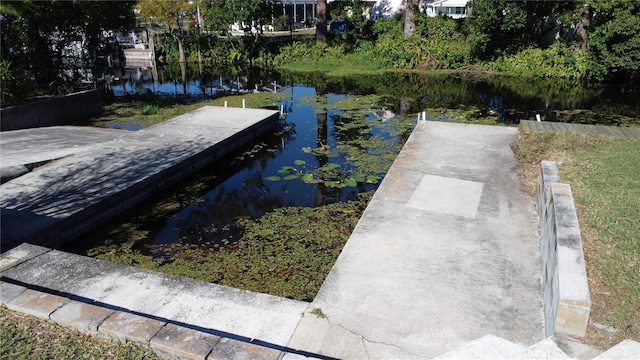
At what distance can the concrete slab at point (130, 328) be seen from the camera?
11.2 ft

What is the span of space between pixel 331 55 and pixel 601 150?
18237mm

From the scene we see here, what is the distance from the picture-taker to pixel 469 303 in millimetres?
4281

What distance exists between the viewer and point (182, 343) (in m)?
3.31

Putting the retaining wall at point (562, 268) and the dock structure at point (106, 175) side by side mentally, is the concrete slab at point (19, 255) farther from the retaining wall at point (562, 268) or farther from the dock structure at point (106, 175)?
the retaining wall at point (562, 268)

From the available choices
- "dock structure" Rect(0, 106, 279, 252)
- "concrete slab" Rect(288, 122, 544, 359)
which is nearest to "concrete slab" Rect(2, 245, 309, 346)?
A: "concrete slab" Rect(288, 122, 544, 359)

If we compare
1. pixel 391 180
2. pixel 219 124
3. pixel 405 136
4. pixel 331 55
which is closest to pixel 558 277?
pixel 391 180

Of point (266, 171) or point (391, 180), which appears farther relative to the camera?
point (266, 171)

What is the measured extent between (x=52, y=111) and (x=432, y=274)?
37.7 ft

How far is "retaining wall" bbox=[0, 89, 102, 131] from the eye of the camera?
11000 mm

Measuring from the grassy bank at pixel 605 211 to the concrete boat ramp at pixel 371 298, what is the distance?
2.03 feet

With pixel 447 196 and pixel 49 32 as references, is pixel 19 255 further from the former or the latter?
pixel 49 32

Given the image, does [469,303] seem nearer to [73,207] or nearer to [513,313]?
[513,313]

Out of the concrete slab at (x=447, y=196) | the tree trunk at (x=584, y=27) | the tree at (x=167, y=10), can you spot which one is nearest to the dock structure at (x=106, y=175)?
the concrete slab at (x=447, y=196)

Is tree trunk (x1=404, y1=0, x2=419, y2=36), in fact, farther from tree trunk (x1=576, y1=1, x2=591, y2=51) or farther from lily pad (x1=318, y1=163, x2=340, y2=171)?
lily pad (x1=318, y1=163, x2=340, y2=171)
